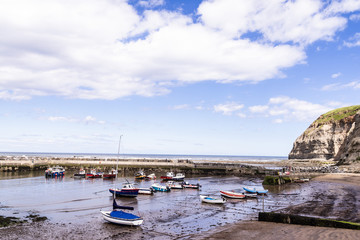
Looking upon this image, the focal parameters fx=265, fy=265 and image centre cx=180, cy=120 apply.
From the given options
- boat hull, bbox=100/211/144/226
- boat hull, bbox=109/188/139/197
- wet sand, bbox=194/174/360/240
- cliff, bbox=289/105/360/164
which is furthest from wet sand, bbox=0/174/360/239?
cliff, bbox=289/105/360/164

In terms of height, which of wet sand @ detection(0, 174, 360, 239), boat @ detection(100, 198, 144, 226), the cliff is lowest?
wet sand @ detection(0, 174, 360, 239)

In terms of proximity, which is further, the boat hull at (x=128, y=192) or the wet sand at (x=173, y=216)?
the boat hull at (x=128, y=192)

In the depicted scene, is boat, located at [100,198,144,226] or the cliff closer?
boat, located at [100,198,144,226]

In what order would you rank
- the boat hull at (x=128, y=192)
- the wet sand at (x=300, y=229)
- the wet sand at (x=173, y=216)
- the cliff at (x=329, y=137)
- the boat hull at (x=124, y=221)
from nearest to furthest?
1. the wet sand at (x=300, y=229)
2. the wet sand at (x=173, y=216)
3. the boat hull at (x=124, y=221)
4. the boat hull at (x=128, y=192)
5. the cliff at (x=329, y=137)

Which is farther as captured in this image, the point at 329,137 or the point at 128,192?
the point at 329,137

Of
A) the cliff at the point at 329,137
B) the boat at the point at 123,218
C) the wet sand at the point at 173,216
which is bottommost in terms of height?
the wet sand at the point at 173,216

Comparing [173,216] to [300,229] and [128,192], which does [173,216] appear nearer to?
[300,229]

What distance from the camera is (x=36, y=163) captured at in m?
94.1

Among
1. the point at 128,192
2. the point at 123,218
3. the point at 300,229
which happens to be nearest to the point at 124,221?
the point at 123,218

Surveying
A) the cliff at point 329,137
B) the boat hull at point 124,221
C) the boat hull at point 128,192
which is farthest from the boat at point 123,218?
the cliff at point 329,137

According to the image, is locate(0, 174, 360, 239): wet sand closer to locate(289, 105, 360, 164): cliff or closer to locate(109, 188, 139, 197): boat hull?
locate(109, 188, 139, 197): boat hull

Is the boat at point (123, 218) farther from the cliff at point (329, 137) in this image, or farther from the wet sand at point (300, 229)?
the cliff at point (329, 137)

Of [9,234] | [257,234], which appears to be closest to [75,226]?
[9,234]

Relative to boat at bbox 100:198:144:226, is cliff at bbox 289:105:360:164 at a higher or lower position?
higher
